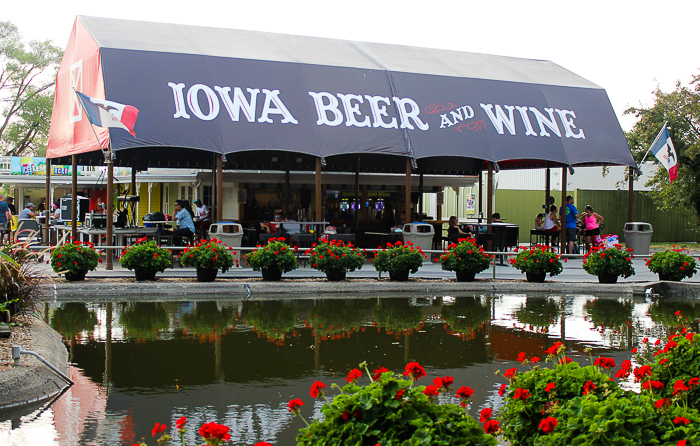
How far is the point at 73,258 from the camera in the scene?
13.3 meters

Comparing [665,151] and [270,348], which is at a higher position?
[665,151]

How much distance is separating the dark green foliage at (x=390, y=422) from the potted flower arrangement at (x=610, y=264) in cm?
1278

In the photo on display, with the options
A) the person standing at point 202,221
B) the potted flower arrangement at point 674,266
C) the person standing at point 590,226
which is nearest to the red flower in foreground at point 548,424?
the potted flower arrangement at point 674,266

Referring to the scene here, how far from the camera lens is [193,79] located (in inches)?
703

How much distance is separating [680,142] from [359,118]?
2109cm

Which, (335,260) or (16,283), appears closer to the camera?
(16,283)

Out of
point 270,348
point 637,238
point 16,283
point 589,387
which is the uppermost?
point 637,238

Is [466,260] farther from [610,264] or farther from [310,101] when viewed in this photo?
[310,101]

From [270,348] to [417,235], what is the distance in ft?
35.2

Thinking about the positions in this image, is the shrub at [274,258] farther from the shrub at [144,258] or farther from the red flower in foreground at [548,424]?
the red flower in foreground at [548,424]

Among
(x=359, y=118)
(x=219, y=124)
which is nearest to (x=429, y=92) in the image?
(x=359, y=118)

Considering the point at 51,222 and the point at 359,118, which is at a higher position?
the point at 359,118

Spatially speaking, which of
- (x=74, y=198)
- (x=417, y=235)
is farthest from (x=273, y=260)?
(x=74, y=198)

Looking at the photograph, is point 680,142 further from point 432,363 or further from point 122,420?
point 122,420
